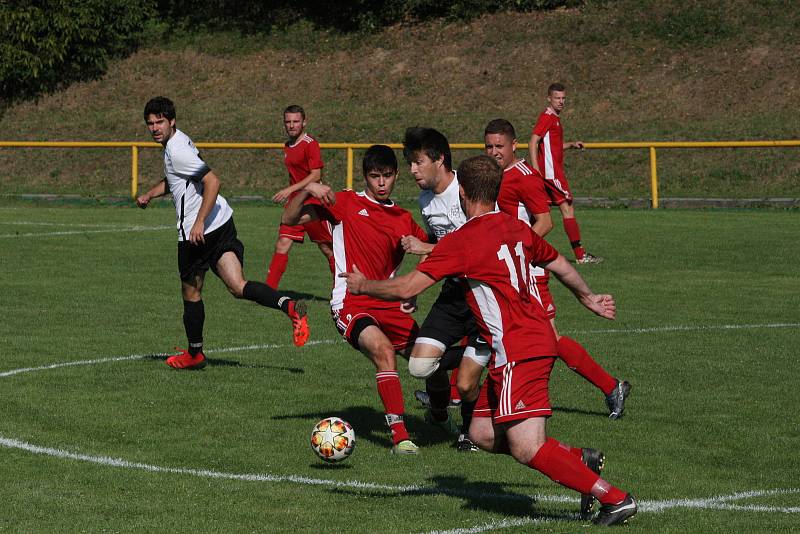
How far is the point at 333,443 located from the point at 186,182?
4.13 m

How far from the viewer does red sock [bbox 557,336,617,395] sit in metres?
8.67

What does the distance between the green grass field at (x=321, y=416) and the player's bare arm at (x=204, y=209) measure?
42.2 inches

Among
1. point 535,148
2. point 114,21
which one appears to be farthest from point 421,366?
point 114,21

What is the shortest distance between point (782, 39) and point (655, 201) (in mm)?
10563

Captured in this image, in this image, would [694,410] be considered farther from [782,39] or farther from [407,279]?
[782,39]

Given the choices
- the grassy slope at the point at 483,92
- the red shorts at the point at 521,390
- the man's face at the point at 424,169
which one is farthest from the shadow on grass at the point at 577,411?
the grassy slope at the point at 483,92

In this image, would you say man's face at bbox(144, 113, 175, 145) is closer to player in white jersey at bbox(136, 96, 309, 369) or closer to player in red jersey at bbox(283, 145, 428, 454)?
player in white jersey at bbox(136, 96, 309, 369)

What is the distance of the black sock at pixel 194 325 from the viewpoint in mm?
10523

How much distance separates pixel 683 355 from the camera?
36.4 feet

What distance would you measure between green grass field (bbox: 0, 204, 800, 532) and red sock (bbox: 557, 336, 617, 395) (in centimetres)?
30

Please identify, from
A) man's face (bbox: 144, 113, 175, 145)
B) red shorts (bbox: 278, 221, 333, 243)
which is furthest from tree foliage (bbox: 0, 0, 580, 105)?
man's face (bbox: 144, 113, 175, 145)

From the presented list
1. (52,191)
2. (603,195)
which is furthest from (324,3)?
(603,195)

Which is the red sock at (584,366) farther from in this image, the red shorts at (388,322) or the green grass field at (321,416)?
the red shorts at (388,322)

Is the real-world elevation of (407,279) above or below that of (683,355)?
above
